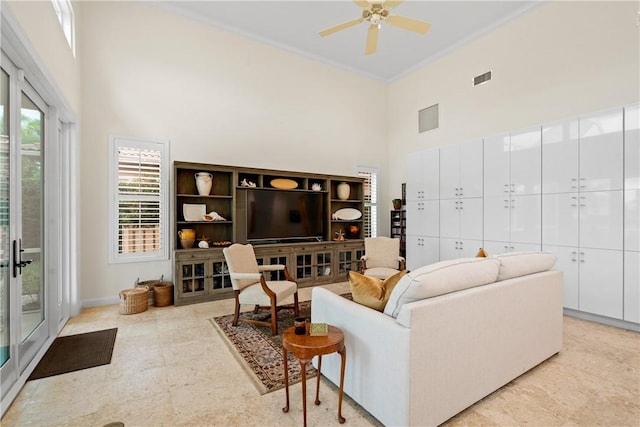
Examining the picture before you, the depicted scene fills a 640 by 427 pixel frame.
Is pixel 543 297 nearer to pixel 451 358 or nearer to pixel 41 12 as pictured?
pixel 451 358

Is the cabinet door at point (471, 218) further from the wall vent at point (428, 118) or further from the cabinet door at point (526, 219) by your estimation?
the wall vent at point (428, 118)

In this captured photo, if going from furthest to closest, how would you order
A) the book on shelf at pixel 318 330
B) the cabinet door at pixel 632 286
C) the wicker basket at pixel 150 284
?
the wicker basket at pixel 150 284, the cabinet door at pixel 632 286, the book on shelf at pixel 318 330

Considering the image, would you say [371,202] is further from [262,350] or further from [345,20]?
[262,350]

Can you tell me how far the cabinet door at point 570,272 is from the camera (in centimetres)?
390

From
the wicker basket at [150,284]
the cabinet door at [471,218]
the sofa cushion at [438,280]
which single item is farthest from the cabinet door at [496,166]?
the wicker basket at [150,284]

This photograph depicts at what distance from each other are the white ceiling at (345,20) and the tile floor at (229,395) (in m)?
4.66

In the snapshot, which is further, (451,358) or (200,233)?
(200,233)

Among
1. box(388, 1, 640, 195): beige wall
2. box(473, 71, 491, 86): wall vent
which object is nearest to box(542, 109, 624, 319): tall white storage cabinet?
box(388, 1, 640, 195): beige wall

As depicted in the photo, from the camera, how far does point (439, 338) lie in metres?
1.79

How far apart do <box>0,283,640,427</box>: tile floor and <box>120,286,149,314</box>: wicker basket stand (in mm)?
922

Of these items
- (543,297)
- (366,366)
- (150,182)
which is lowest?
(366,366)

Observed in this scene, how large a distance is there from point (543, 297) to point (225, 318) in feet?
10.7

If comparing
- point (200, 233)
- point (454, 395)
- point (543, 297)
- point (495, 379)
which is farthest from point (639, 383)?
point (200, 233)

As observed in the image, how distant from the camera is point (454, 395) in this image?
191 cm
